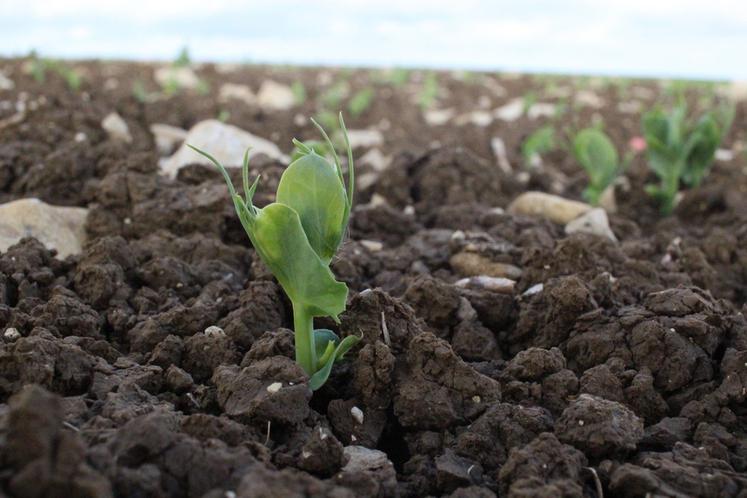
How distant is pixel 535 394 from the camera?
185 cm

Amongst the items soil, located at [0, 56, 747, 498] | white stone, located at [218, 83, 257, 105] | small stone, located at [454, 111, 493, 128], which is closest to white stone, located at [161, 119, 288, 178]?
soil, located at [0, 56, 747, 498]

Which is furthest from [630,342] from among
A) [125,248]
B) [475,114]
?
[475,114]

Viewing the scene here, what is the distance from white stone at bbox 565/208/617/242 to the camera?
10.7ft

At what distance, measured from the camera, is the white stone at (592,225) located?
3270 mm

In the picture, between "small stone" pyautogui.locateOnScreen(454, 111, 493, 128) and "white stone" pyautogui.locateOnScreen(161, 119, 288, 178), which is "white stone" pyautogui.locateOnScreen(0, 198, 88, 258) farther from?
"small stone" pyautogui.locateOnScreen(454, 111, 493, 128)

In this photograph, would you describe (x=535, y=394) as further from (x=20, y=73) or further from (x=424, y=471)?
(x=20, y=73)

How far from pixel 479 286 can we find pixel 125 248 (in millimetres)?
1081

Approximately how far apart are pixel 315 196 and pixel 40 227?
148 centimetres

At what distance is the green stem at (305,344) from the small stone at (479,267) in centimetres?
97

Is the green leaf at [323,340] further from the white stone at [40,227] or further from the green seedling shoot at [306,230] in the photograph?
the white stone at [40,227]

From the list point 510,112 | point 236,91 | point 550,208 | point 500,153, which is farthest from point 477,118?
point 550,208

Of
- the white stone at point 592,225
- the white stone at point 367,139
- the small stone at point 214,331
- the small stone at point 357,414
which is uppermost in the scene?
the white stone at point 367,139

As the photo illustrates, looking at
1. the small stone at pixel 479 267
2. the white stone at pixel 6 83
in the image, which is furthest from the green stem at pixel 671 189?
the white stone at pixel 6 83

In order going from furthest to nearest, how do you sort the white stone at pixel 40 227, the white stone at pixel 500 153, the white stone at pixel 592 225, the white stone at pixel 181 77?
1. the white stone at pixel 181 77
2. the white stone at pixel 500 153
3. the white stone at pixel 592 225
4. the white stone at pixel 40 227
